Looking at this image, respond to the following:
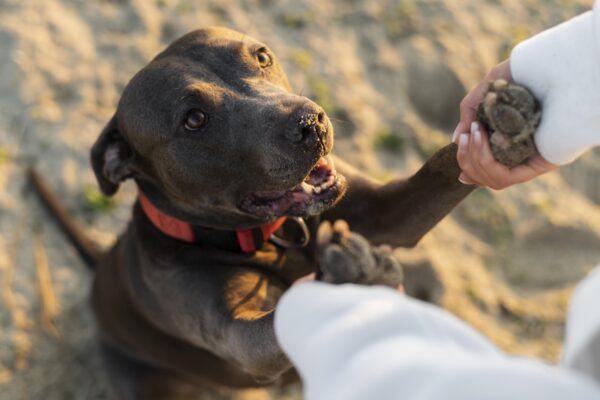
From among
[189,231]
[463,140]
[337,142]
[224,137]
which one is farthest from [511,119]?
[337,142]

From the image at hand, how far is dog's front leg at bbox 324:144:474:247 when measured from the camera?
2981mm

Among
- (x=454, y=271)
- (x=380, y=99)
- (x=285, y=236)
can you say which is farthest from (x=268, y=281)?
(x=380, y=99)

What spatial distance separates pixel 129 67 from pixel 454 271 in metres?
3.00

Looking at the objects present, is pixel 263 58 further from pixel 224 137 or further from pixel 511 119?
pixel 511 119

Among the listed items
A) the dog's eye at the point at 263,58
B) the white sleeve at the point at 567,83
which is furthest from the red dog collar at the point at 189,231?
the white sleeve at the point at 567,83

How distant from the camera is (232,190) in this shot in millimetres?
3100

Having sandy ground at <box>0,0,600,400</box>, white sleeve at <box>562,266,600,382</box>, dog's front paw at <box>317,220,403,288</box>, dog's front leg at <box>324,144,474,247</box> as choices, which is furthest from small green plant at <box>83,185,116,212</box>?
white sleeve at <box>562,266,600,382</box>

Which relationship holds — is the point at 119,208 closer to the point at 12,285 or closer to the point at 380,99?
the point at 12,285

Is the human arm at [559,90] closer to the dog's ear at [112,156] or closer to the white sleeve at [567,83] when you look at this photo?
the white sleeve at [567,83]

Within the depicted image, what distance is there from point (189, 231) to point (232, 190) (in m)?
0.36

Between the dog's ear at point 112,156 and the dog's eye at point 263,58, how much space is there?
80 cm

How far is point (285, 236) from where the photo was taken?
11.4 ft

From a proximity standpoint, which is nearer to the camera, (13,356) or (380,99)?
(13,356)

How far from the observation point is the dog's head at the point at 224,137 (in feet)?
9.59
